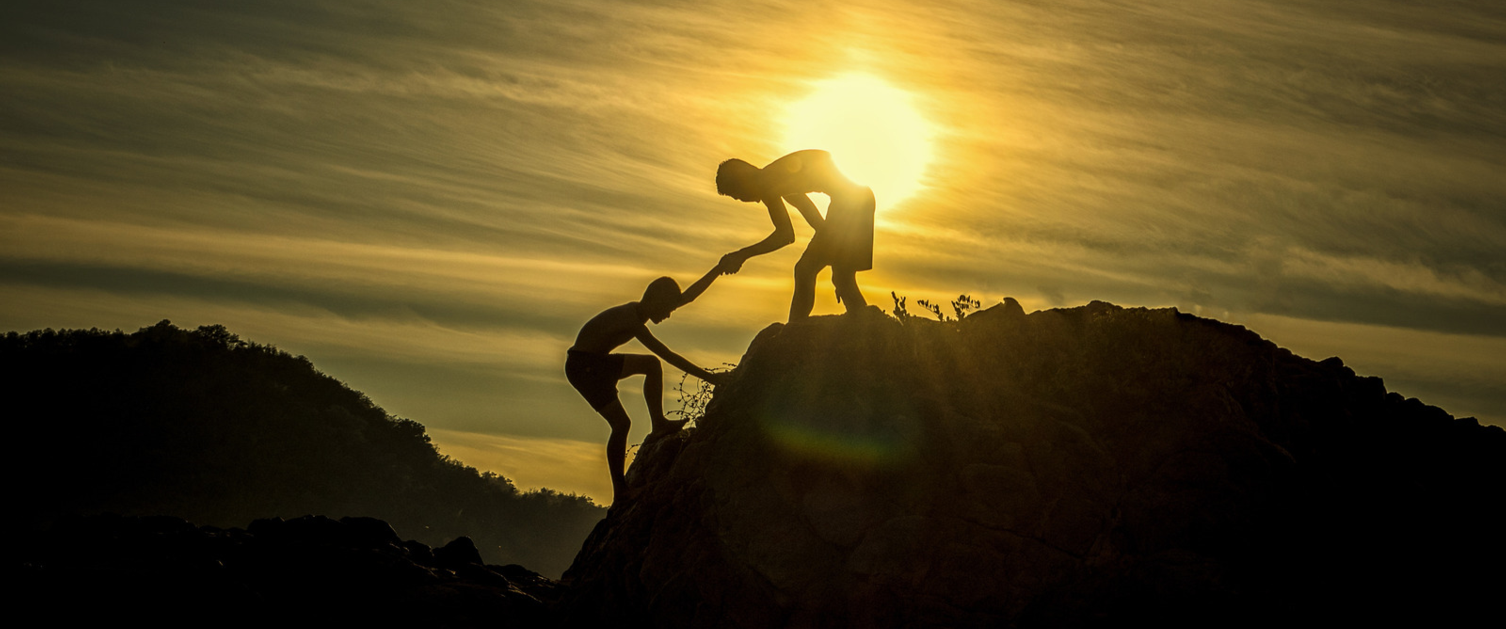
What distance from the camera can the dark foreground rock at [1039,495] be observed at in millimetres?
12602

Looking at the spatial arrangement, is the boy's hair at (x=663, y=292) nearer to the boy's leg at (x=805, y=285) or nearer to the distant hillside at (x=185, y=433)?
the boy's leg at (x=805, y=285)

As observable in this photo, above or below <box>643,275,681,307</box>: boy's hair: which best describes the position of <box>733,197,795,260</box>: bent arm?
above

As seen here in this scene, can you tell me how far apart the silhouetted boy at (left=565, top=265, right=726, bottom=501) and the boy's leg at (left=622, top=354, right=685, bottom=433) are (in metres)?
0.01

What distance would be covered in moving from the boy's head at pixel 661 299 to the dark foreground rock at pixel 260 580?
378cm

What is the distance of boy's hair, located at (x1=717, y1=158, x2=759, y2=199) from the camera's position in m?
14.6

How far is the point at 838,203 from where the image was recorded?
48.7 feet

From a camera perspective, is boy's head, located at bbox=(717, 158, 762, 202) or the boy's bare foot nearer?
boy's head, located at bbox=(717, 158, 762, 202)

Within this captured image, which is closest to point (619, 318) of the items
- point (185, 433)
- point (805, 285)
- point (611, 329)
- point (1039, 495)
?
point (611, 329)

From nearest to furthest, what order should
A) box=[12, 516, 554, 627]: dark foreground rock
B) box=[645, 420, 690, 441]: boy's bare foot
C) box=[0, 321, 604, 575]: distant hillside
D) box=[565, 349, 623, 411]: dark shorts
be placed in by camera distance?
box=[12, 516, 554, 627]: dark foreground rock
box=[565, 349, 623, 411]: dark shorts
box=[645, 420, 690, 441]: boy's bare foot
box=[0, 321, 604, 575]: distant hillside

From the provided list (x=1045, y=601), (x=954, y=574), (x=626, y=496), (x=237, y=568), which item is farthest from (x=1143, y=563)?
(x=237, y=568)

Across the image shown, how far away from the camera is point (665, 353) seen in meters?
15.0

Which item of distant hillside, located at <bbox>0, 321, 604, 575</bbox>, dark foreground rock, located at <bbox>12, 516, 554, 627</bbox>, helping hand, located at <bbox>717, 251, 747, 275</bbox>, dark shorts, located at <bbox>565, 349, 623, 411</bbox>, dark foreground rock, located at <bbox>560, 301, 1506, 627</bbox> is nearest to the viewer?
dark foreground rock, located at <bbox>560, 301, 1506, 627</bbox>

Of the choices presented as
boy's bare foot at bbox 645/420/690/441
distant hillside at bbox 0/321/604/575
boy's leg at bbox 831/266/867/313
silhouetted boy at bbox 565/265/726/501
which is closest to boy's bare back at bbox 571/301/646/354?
silhouetted boy at bbox 565/265/726/501

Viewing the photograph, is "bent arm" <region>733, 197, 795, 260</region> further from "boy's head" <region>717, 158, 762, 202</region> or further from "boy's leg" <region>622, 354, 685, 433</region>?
"boy's leg" <region>622, 354, 685, 433</region>
